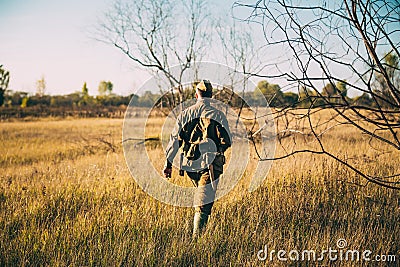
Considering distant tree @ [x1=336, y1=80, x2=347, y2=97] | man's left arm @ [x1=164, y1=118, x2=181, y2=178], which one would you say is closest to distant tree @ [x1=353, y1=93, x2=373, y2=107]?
distant tree @ [x1=336, y1=80, x2=347, y2=97]

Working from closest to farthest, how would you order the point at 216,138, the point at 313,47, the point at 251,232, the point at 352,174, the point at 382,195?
the point at 313,47
the point at 251,232
the point at 216,138
the point at 382,195
the point at 352,174

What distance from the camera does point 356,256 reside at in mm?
3342

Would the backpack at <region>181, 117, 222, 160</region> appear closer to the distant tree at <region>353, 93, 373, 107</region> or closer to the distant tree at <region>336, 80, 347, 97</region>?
the distant tree at <region>336, 80, 347, 97</region>

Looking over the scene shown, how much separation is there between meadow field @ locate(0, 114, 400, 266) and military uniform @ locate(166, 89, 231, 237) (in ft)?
0.99

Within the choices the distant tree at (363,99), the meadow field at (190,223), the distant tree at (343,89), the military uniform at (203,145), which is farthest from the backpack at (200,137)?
the distant tree at (363,99)

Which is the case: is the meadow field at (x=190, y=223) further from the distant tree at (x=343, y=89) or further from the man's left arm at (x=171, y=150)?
the distant tree at (x=343, y=89)

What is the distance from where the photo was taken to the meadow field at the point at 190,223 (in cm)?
331

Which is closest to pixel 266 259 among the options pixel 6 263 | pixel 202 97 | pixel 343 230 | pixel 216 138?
pixel 343 230

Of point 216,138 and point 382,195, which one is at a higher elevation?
point 216,138

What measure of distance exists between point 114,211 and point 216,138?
158 cm

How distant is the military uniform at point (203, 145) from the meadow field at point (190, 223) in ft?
0.99

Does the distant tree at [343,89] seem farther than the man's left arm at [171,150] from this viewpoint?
No

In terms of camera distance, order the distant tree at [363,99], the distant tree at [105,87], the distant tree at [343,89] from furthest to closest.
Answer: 1. the distant tree at [105,87]
2. the distant tree at [363,99]
3. the distant tree at [343,89]

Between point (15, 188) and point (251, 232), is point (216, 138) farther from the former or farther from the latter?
point (15, 188)
